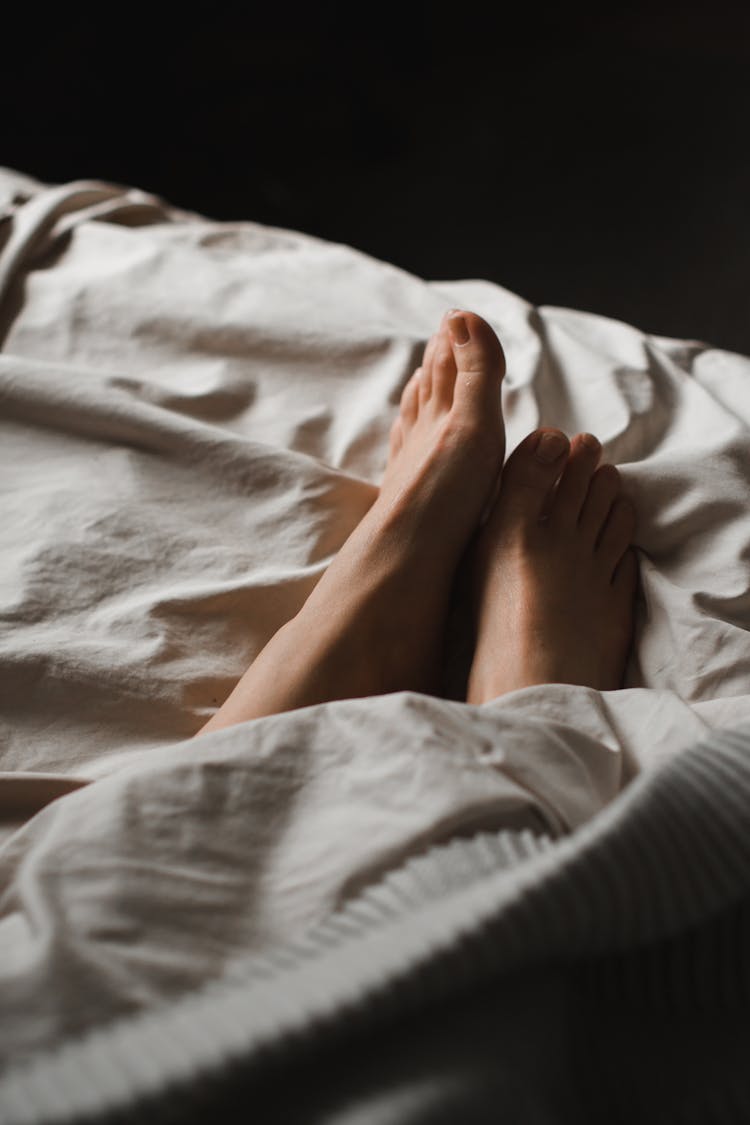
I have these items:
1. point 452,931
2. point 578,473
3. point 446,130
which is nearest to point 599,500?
point 578,473

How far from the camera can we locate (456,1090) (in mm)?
337

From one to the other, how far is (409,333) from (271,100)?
1537mm

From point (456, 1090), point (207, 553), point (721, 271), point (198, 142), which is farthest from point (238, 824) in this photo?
point (198, 142)

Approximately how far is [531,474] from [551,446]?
29mm

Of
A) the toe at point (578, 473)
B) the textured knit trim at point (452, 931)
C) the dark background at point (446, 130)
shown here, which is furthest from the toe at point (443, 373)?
the dark background at point (446, 130)

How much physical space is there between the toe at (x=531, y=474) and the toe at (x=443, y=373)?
0.08 m

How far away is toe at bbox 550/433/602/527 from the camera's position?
81 cm

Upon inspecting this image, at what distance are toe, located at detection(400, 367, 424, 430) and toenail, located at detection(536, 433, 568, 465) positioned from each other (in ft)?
0.41

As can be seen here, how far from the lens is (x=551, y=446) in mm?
812

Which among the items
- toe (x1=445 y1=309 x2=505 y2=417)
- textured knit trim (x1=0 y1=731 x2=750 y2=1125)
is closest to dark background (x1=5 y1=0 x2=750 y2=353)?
toe (x1=445 y1=309 x2=505 y2=417)

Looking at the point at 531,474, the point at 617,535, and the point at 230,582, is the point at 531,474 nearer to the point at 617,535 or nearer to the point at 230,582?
the point at 617,535

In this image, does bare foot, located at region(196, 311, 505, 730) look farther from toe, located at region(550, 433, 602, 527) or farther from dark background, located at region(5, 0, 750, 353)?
dark background, located at region(5, 0, 750, 353)

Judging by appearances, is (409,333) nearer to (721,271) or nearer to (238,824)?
(238,824)

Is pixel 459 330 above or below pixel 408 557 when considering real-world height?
above
